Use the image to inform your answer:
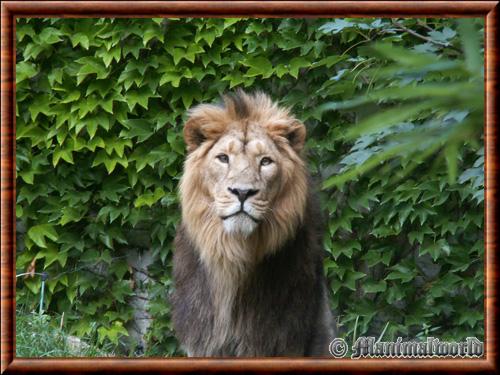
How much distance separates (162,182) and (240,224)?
1.79 metres

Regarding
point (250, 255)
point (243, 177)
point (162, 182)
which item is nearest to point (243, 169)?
point (243, 177)

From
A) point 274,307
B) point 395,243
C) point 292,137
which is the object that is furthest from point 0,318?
point 395,243

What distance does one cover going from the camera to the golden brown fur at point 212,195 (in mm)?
3639

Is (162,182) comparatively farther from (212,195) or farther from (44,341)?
(212,195)

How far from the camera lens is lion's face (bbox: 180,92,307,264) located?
3543 mm

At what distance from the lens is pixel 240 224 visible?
3398mm

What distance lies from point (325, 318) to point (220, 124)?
44.9 inches

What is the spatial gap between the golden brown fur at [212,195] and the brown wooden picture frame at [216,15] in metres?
0.70

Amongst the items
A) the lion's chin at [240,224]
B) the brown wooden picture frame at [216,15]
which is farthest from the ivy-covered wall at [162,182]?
the brown wooden picture frame at [216,15]

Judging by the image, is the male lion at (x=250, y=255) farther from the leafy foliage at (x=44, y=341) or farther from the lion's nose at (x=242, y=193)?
the leafy foliage at (x=44, y=341)

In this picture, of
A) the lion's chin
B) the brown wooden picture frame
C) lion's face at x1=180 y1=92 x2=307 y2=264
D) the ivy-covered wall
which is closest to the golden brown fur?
lion's face at x1=180 y1=92 x2=307 y2=264

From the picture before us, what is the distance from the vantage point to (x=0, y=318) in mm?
2924

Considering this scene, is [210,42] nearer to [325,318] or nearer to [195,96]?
[195,96]

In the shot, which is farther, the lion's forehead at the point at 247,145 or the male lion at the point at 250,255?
the male lion at the point at 250,255
